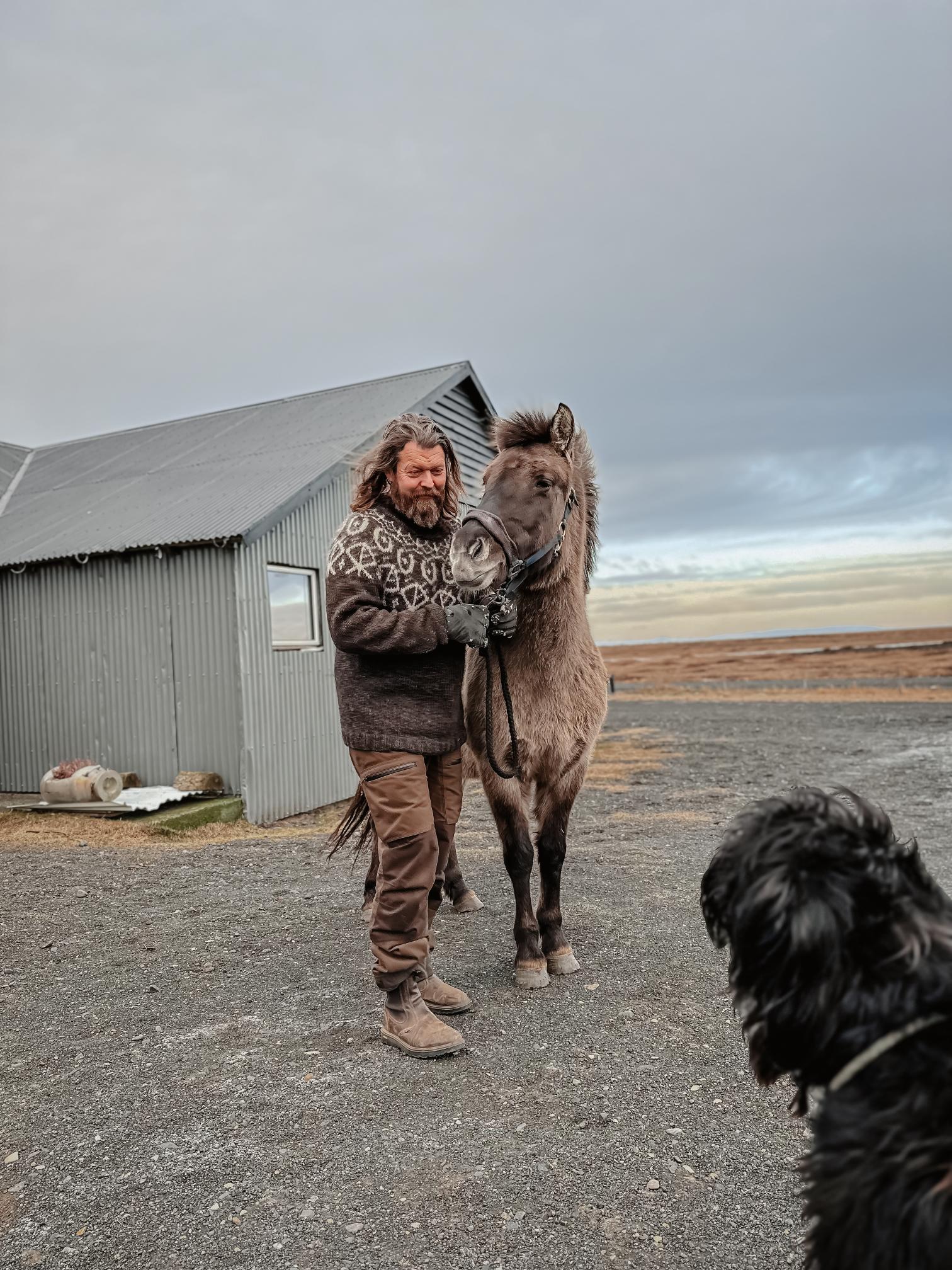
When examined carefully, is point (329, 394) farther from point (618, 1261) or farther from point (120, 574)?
point (618, 1261)

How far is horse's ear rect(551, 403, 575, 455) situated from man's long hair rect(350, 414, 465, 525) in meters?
0.74

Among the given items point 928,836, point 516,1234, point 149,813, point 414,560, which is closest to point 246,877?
point 149,813

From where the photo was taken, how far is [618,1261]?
2.29 metres

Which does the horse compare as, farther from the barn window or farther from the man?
the barn window

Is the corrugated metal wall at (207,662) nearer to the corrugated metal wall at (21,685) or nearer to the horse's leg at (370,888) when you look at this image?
the corrugated metal wall at (21,685)

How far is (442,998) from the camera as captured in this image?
A: 3.94 m

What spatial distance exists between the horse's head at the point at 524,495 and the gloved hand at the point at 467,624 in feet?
0.44

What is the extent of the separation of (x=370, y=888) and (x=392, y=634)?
8.41ft

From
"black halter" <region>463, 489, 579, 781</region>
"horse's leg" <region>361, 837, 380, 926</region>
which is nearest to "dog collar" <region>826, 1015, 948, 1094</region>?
"black halter" <region>463, 489, 579, 781</region>

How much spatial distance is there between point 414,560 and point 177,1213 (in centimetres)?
235

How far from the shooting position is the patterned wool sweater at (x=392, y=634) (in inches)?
131

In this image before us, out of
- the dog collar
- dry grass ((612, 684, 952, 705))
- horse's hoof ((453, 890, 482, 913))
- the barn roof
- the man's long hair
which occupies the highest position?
the barn roof

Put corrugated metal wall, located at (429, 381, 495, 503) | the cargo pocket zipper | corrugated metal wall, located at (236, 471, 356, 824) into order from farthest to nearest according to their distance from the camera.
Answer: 1. corrugated metal wall, located at (429, 381, 495, 503)
2. corrugated metal wall, located at (236, 471, 356, 824)
3. the cargo pocket zipper

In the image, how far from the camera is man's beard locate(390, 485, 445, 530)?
3607 mm
